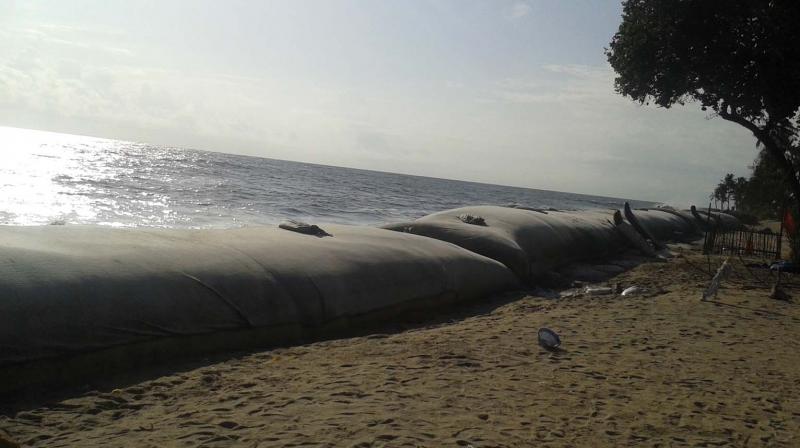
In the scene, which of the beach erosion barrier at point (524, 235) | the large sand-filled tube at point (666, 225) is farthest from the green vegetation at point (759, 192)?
the beach erosion barrier at point (524, 235)

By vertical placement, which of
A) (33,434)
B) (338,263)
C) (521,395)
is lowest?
(33,434)

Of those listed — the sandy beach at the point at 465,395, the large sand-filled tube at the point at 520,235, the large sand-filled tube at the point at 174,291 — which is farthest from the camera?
the large sand-filled tube at the point at 520,235

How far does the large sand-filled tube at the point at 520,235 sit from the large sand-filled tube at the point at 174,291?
2.19m

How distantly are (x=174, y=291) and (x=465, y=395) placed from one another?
2.06 m

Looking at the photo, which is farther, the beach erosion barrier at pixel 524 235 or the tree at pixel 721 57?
the tree at pixel 721 57

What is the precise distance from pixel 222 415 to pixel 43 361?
45.2 inches

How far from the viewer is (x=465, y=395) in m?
3.67

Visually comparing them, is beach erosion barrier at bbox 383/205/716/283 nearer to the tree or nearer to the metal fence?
the metal fence

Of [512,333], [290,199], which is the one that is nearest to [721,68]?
[512,333]

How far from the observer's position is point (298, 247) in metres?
5.77

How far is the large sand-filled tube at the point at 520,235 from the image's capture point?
8.80 metres

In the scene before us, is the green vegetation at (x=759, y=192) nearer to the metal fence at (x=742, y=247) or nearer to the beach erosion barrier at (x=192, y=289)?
the metal fence at (x=742, y=247)

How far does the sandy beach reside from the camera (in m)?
3.06

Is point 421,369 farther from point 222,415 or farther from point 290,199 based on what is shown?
point 290,199
